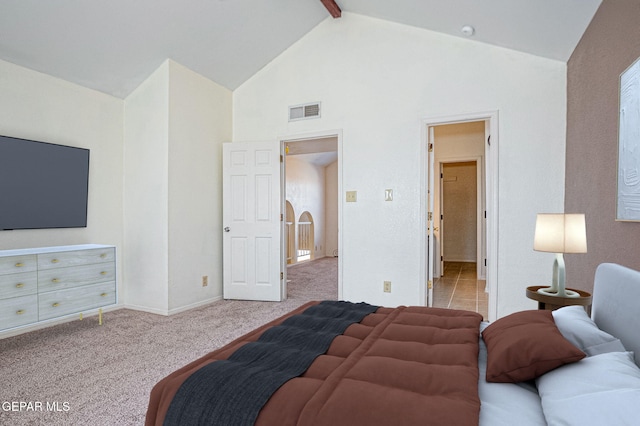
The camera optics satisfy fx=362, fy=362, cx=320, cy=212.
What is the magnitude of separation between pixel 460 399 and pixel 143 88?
14.4 ft

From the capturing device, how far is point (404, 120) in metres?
3.86

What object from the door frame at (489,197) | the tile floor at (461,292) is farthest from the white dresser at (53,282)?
the tile floor at (461,292)

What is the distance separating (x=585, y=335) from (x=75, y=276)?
12.3ft

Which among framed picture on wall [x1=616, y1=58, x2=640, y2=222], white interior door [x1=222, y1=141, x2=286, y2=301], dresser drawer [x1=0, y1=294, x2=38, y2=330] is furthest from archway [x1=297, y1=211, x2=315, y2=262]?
framed picture on wall [x1=616, y1=58, x2=640, y2=222]

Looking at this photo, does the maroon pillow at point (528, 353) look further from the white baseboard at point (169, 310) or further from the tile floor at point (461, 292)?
the white baseboard at point (169, 310)

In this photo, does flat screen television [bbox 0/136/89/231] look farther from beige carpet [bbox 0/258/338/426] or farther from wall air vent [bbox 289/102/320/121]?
wall air vent [bbox 289/102/320/121]

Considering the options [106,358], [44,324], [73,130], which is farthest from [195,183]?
[106,358]

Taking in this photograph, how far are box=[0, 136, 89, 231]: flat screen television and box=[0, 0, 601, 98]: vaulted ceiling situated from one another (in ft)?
2.61

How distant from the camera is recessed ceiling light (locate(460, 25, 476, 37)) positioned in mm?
3354

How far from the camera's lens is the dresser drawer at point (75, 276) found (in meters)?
3.06

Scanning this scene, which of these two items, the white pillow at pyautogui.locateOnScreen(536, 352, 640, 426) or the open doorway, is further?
the open doorway

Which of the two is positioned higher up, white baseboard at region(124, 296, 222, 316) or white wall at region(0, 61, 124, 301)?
white wall at region(0, 61, 124, 301)

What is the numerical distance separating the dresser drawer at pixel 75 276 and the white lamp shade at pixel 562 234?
3.70 m

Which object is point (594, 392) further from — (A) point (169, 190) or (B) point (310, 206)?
(B) point (310, 206)
